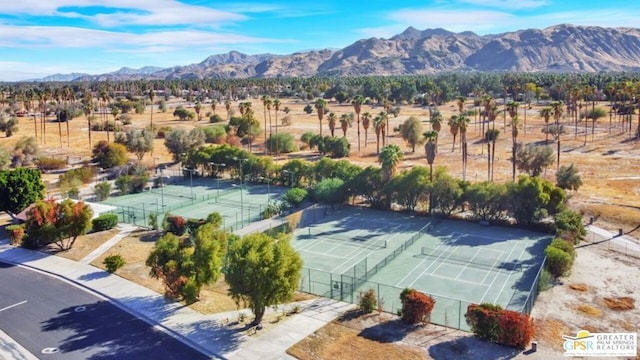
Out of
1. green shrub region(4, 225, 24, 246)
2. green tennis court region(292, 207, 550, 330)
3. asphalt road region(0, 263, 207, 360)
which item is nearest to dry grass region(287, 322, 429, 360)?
green tennis court region(292, 207, 550, 330)

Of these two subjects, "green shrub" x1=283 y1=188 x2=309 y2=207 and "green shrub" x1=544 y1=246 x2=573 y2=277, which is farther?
"green shrub" x1=283 y1=188 x2=309 y2=207

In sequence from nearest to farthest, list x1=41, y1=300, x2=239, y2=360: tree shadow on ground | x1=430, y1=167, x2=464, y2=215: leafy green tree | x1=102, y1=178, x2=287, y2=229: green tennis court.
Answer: x1=41, y1=300, x2=239, y2=360: tree shadow on ground → x1=430, y1=167, x2=464, y2=215: leafy green tree → x1=102, y1=178, x2=287, y2=229: green tennis court

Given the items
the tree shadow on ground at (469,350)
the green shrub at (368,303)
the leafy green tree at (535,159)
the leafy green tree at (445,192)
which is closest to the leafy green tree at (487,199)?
the leafy green tree at (445,192)

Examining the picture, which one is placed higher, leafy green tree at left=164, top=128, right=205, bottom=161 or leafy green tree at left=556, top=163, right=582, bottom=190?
leafy green tree at left=164, top=128, right=205, bottom=161

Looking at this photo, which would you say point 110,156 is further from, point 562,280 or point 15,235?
point 562,280

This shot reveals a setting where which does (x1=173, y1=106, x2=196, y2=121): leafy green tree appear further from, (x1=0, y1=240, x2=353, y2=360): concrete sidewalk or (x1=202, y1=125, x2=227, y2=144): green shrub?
(x1=0, y1=240, x2=353, y2=360): concrete sidewalk

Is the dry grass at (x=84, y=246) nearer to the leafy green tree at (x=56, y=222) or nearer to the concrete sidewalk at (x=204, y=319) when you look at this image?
the leafy green tree at (x=56, y=222)

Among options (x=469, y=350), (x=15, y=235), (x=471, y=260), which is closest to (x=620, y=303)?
(x=471, y=260)
